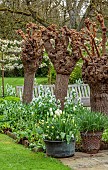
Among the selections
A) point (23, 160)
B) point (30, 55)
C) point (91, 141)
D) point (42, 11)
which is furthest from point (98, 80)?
point (42, 11)

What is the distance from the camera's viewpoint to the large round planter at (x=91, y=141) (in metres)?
6.75

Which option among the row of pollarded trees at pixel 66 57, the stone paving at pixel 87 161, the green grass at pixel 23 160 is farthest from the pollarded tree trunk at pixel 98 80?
the green grass at pixel 23 160

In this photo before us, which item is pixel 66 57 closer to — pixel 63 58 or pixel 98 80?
pixel 63 58

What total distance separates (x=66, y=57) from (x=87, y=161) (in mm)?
3712

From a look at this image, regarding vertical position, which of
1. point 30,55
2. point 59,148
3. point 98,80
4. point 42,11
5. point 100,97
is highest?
point 42,11

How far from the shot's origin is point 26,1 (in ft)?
46.8

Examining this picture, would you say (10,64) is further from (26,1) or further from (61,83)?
(61,83)

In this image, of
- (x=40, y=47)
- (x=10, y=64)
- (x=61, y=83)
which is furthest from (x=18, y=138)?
(x=10, y=64)

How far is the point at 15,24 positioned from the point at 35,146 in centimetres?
897

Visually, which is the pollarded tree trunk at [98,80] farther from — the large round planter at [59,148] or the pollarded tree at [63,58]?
the large round planter at [59,148]

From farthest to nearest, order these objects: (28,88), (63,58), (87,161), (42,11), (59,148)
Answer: (42,11), (28,88), (63,58), (59,148), (87,161)

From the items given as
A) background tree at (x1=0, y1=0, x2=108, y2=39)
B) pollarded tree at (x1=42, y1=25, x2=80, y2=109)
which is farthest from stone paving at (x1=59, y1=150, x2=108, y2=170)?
background tree at (x1=0, y1=0, x2=108, y2=39)

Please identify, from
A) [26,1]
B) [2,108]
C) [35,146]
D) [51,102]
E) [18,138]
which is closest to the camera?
[35,146]

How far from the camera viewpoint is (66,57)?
9352 mm
